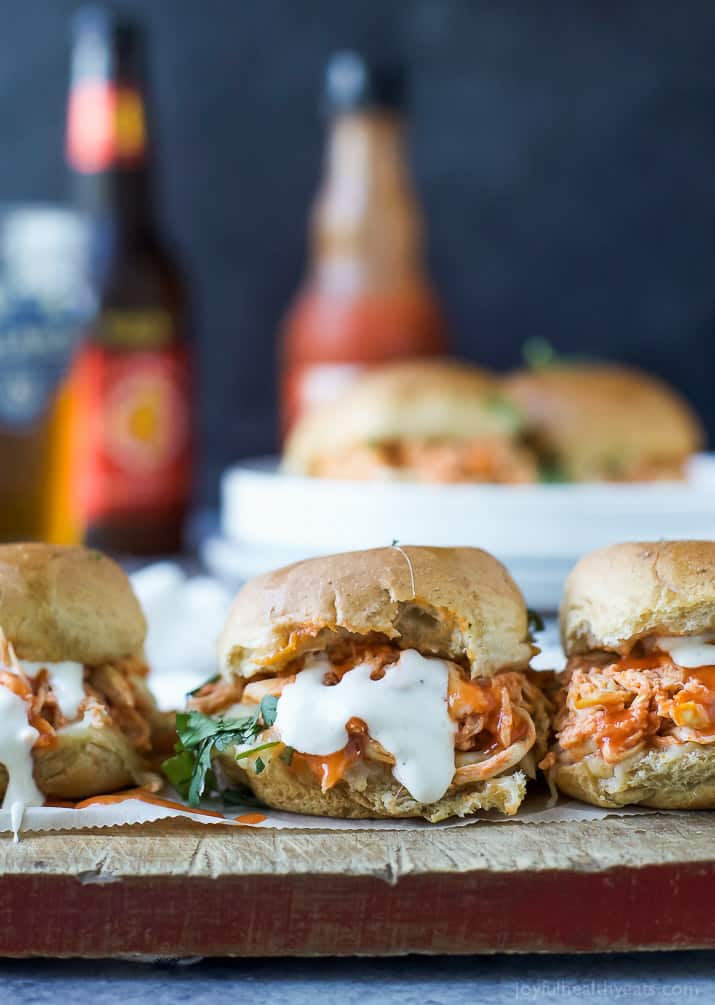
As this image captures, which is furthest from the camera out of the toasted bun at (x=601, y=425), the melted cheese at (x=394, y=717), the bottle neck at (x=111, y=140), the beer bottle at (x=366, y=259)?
the beer bottle at (x=366, y=259)

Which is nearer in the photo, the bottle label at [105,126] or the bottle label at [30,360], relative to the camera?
the bottle label at [30,360]

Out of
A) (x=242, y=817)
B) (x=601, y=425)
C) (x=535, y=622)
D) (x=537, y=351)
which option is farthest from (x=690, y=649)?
(x=537, y=351)

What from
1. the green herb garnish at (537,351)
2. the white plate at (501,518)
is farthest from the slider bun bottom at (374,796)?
the green herb garnish at (537,351)

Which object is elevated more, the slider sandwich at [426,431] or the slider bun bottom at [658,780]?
the slider sandwich at [426,431]

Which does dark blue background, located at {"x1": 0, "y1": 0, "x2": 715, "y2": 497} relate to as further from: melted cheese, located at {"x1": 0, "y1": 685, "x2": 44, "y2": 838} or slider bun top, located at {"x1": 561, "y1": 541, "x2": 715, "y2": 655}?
melted cheese, located at {"x1": 0, "y1": 685, "x2": 44, "y2": 838}

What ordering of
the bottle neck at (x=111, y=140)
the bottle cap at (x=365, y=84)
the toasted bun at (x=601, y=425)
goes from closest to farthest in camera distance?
the toasted bun at (x=601, y=425), the bottle neck at (x=111, y=140), the bottle cap at (x=365, y=84)

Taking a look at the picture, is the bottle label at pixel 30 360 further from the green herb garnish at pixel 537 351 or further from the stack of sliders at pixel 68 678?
the stack of sliders at pixel 68 678

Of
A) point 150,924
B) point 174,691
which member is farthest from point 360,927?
point 174,691

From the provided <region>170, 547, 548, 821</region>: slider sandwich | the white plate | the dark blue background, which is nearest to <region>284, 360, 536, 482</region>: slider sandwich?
the white plate
